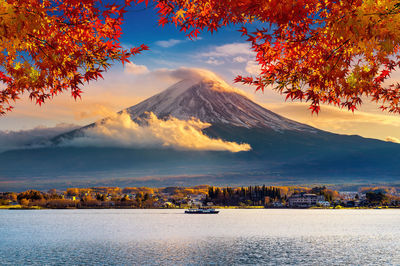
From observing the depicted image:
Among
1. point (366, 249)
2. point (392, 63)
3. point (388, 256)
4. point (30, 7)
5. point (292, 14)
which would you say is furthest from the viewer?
point (366, 249)

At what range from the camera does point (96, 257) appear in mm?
71875

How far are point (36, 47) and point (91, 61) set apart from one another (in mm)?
1552

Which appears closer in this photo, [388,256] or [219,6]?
[219,6]

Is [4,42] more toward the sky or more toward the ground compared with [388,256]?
more toward the sky

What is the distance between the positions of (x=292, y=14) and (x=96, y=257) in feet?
219

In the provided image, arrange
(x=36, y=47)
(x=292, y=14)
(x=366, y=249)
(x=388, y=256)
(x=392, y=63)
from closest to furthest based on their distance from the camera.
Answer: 1. (x=292, y=14)
2. (x=36, y=47)
3. (x=392, y=63)
4. (x=388, y=256)
5. (x=366, y=249)

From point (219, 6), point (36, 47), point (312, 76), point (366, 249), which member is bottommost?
point (366, 249)

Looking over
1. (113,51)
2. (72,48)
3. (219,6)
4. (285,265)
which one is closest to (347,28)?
(219,6)

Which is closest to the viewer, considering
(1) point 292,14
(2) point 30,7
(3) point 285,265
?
(2) point 30,7

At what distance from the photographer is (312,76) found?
1320 centimetres

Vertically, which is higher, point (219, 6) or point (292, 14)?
point (219, 6)

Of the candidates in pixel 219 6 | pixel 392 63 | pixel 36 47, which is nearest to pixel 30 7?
pixel 36 47

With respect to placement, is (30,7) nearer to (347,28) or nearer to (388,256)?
(347,28)

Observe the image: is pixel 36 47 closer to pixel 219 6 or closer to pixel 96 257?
pixel 219 6
